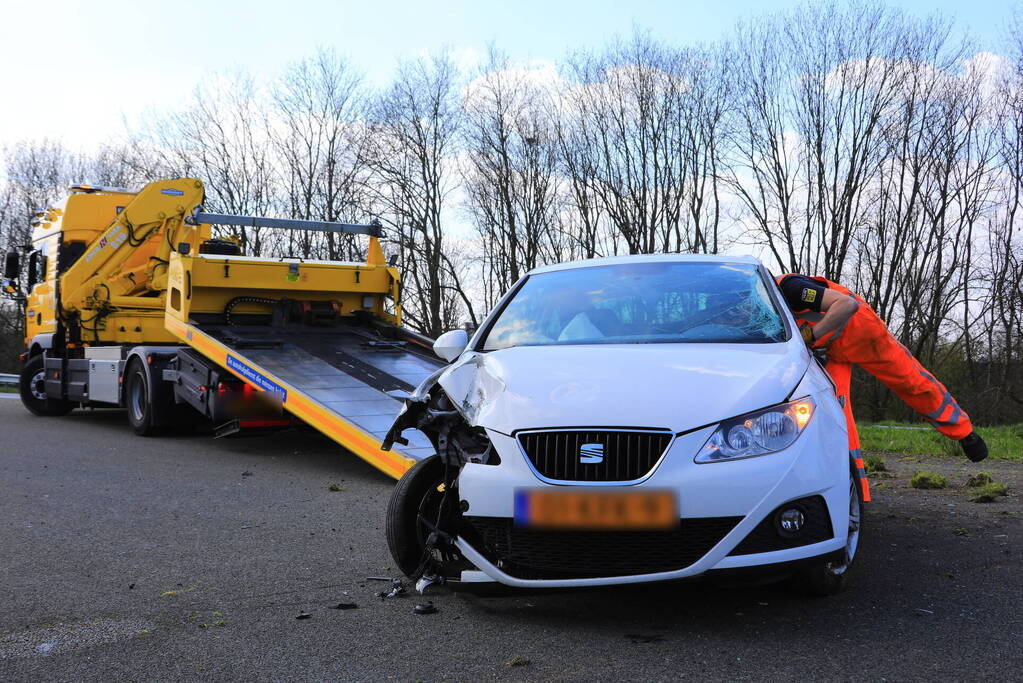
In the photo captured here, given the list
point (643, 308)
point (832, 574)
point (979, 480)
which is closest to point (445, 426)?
point (643, 308)

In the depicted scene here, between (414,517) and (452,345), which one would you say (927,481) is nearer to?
(452,345)

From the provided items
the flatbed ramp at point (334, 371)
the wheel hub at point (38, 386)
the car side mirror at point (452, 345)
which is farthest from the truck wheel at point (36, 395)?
the car side mirror at point (452, 345)

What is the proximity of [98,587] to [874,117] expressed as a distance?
23.0m

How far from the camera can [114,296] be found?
12859 mm

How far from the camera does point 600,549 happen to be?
3.41 m

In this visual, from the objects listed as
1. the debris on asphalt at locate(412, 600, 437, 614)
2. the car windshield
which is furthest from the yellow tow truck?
the debris on asphalt at locate(412, 600, 437, 614)

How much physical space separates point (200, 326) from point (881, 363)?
749 cm

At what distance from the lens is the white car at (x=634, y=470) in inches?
131

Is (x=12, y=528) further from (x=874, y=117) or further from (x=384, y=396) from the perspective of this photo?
(x=874, y=117)

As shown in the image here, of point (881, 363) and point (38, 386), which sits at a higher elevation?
point (881, 363)

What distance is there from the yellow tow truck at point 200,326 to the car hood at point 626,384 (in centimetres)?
298

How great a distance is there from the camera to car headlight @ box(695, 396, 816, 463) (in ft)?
11.1

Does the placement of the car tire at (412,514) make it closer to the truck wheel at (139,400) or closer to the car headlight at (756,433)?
the car headlight at (756,433)

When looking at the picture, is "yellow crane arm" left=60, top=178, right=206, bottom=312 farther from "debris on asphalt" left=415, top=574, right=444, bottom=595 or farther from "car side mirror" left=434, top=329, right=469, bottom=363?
"debris on asphalt" left=415, top=574, right=444, bottom=595
